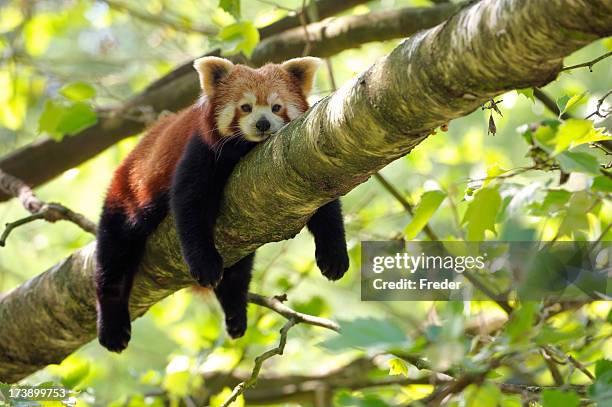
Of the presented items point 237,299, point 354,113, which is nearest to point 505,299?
point 237,299

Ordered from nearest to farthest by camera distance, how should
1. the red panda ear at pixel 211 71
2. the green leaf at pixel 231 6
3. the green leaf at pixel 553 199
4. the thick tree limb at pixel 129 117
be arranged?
the green leaf at pixel 553 199 < the green leaf at pixel 231 6 < the red panda ear at pixel 211 71 < the thick tree limb at pixel 129 117

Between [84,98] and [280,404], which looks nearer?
[84,98]

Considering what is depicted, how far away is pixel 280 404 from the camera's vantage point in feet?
16.4

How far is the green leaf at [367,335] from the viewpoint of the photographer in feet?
4.61

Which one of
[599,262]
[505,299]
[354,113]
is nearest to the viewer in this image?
[354,113]

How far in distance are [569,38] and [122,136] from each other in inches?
153

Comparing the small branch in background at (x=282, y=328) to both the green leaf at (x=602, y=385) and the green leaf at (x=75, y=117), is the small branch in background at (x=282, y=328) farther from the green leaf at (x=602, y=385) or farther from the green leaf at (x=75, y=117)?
the green leaf at (x=75, y=117)

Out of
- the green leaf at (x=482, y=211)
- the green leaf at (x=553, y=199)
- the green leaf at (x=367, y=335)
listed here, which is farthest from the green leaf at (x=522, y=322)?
the green leaf at (x=553, y=199)

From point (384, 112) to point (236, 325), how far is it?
2.18 m

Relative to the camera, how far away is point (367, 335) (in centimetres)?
144

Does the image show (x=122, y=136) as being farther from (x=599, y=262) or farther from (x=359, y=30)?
(x=599, y=262)

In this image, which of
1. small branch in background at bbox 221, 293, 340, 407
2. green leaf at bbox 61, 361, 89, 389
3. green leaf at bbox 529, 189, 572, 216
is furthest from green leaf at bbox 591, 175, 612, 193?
green leaf at bbox 61, 361, 89, 389

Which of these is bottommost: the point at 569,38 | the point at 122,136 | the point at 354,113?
the point at 122,136

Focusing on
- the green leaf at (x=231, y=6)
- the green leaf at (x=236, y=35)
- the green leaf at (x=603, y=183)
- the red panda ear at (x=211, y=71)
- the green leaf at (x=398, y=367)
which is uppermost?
the green leaf at (x=231, y=6)
